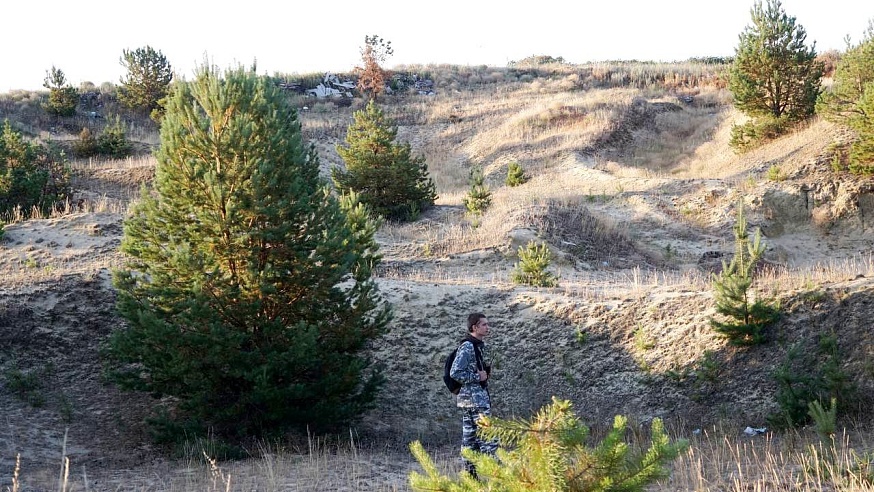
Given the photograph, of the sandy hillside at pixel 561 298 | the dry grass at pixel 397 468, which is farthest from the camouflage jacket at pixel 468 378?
the sandy hillside at pixel 561 298

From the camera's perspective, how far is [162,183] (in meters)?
9.66

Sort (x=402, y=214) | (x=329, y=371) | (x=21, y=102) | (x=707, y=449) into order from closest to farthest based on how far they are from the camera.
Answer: (x=707, y=449) < (x=329, y=371) < (x=402, y=214) < (x=21, y=102)

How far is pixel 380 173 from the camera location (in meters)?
23.5

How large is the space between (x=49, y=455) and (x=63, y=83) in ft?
107

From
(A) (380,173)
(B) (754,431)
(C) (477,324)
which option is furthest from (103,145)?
(B) (754,431)

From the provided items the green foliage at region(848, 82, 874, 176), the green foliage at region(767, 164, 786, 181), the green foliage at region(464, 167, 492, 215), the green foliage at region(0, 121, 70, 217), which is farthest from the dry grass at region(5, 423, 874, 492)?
the green foliage at region(767, 164, 786, 181)

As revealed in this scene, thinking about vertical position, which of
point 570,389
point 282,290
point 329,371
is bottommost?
point 570,389

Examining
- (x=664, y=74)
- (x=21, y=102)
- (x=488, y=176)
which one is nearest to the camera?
(x=488, y=176)

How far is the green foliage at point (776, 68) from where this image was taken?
26328 millimetres

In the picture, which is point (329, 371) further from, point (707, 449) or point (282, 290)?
point (707, 449)

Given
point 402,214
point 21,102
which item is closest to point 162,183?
point 402,214

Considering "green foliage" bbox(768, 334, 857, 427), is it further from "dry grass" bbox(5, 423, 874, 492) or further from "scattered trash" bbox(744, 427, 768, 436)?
"dry grass" bbox(5, 423, 874, 492)

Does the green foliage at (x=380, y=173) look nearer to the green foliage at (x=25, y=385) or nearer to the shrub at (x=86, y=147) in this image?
the shrub at (x=86, y=147)

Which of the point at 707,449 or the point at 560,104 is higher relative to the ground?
the point at 560,104
